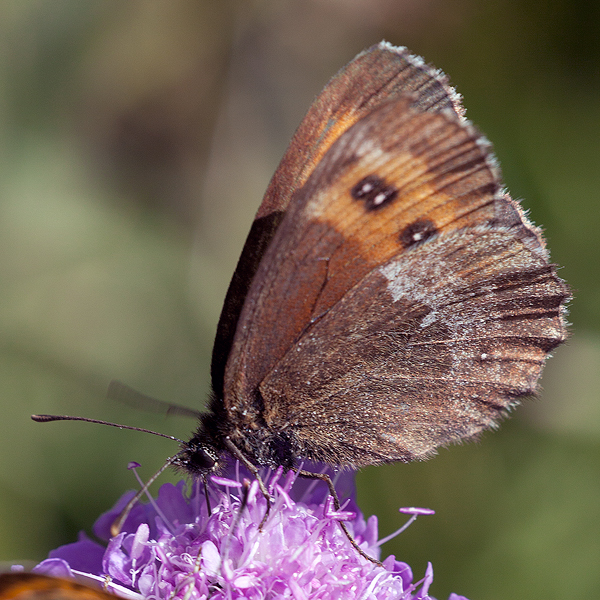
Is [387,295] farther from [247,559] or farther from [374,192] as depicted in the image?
[247,559]

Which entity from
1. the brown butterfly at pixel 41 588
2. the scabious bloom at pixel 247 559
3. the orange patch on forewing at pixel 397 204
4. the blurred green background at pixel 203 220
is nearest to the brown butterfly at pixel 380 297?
the orange patch on forewing at pixel 397 204

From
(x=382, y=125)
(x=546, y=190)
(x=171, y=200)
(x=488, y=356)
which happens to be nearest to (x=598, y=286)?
(x=546, y=190)

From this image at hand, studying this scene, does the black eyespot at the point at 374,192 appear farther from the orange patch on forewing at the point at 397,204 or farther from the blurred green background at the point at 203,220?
the blurred green background at the point at 203,220

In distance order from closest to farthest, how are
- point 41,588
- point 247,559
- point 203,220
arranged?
1. point 41,588
2. point 247,559
3. point 203,220

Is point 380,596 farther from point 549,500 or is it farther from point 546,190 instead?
point 546,190

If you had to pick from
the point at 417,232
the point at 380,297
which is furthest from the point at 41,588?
the point at 417,232
